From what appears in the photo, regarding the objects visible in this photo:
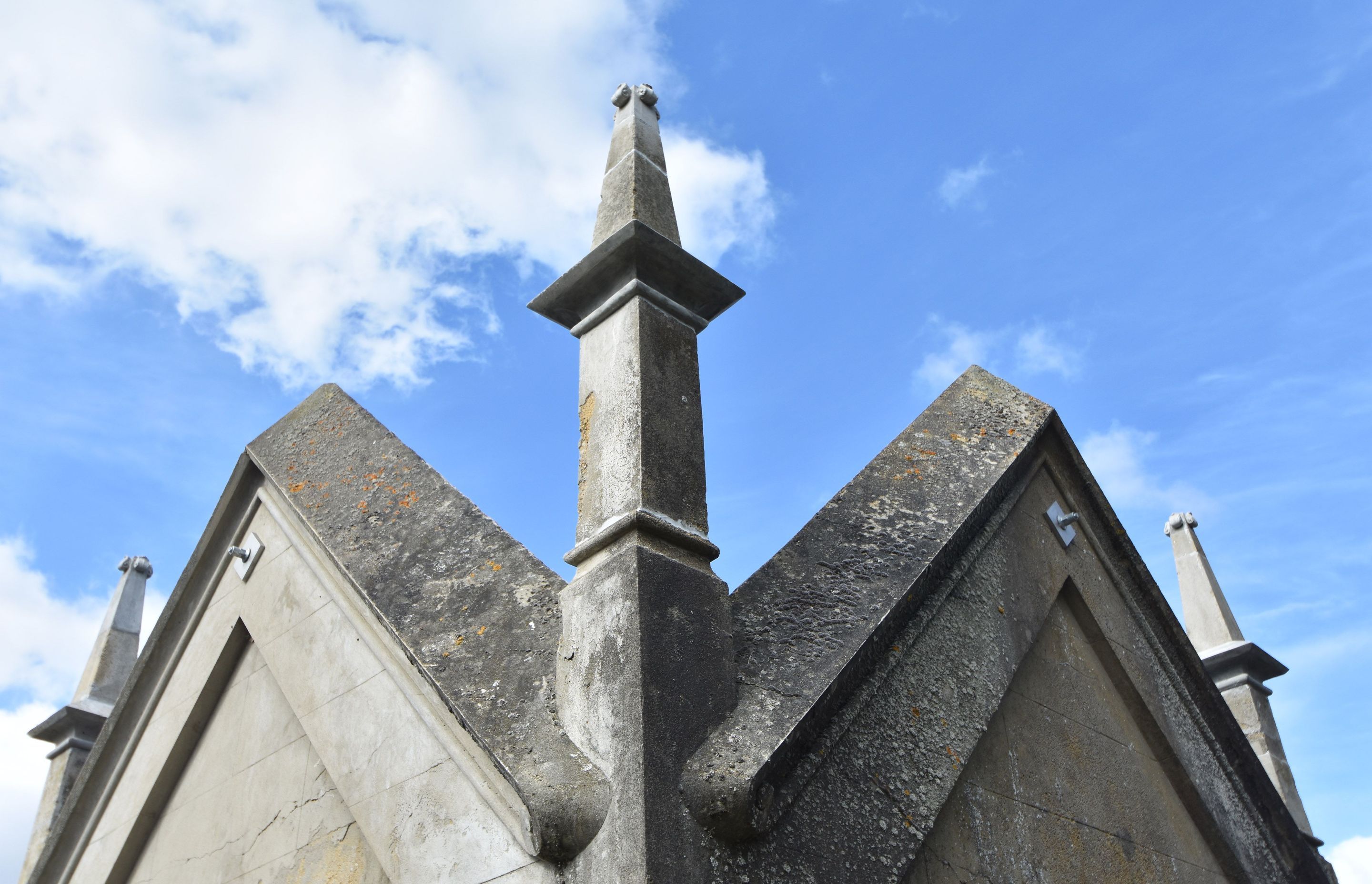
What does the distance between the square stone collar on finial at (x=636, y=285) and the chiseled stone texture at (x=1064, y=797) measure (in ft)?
6.44

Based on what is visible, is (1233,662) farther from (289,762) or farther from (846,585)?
(289,762)

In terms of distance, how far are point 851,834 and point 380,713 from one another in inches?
63.8

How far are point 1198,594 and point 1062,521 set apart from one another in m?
2.71

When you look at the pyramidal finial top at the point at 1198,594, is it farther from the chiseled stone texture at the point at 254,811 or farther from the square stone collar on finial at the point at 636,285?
the chiseled stone texture at the point at 254,811

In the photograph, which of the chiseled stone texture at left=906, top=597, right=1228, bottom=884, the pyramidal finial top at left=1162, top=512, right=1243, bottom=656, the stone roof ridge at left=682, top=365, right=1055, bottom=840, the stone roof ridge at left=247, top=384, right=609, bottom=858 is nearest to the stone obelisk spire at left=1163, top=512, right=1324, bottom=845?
the pyramidal finial top at left=1162, top=512, right=1243, bottom=656

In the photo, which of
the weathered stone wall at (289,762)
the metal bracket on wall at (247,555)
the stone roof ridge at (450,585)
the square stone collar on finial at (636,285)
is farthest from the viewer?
the metal bracket on wall at (247,555)

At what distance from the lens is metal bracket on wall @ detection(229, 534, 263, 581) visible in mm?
4734

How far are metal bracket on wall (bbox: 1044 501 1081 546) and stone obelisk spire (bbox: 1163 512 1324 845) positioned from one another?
1.93m

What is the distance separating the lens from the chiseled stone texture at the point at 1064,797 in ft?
12.1

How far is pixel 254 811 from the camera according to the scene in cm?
418

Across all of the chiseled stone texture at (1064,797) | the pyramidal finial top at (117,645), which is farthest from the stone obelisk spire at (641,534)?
the pyramidal finial top at (117,645)

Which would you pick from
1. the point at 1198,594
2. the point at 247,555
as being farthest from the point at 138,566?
the point at 1198,594

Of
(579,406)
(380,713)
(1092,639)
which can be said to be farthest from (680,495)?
(1092,639)

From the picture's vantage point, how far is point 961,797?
371 centimetres
